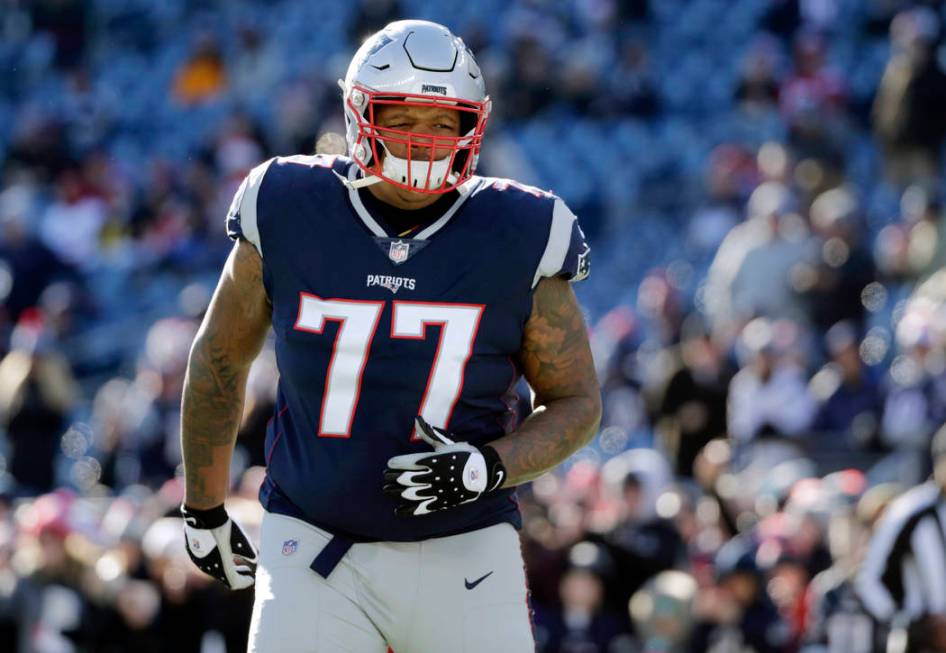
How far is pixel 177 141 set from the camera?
47.7ft

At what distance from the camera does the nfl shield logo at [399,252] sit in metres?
3.68

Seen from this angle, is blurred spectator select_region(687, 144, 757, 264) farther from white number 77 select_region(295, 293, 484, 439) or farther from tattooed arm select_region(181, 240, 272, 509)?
white number 77 select_region(295, 293, 484, 439)

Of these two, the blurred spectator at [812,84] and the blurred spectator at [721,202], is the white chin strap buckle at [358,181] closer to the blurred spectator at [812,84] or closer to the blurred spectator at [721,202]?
the blurred spectator at [721,202]

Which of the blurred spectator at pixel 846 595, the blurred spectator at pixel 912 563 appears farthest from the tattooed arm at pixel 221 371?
the blurred spectator at pixel 846 595

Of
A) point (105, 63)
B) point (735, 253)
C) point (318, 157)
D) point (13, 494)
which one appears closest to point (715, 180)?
point (735, 253)

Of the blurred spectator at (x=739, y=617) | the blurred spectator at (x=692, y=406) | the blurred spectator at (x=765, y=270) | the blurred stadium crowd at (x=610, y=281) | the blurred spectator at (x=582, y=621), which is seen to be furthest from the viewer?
the blurred spectator at (x=765, y=270)

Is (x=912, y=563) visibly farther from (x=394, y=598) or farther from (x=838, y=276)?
(x=838, y=276)

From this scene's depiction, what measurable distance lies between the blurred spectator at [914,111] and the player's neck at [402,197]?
7.94m

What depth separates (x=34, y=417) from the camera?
10.5 m

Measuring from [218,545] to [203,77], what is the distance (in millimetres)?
11419

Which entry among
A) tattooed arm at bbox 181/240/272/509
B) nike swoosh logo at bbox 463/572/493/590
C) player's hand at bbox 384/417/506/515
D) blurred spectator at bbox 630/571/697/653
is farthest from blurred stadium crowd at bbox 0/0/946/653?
player's hand at bbox 384/417/506/515

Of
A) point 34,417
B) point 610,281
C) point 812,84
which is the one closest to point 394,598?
point 34,417

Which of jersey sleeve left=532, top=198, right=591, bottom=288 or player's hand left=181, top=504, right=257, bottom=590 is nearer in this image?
jersey sleeve left=532, top=198, right=591, bottom=288

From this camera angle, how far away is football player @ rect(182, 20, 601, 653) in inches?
143
